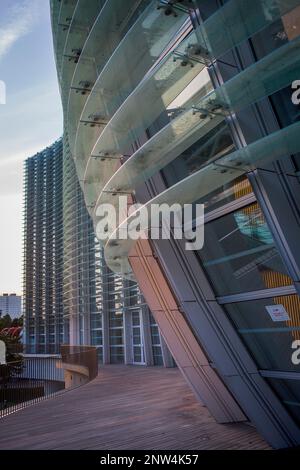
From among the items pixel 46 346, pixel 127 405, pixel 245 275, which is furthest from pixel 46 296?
pixel 245 275

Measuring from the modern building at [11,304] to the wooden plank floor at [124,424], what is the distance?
17748 centimetres

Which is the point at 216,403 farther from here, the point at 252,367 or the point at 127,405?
the point at 127,405

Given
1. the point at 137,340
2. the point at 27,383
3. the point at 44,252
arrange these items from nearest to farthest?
1. the point at 27,383
2. the point at 137,340
3. the point at 44,252

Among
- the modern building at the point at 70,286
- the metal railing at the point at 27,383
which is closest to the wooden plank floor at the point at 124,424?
the metal railing at the point at 27,383

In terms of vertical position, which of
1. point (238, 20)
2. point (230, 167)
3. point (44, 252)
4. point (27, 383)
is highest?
point (44, 252)

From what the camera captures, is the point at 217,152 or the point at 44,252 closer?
the point at 217,152

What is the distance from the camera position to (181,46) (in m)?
5.47

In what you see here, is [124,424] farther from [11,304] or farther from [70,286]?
[11,304]

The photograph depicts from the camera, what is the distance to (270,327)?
296 inches
